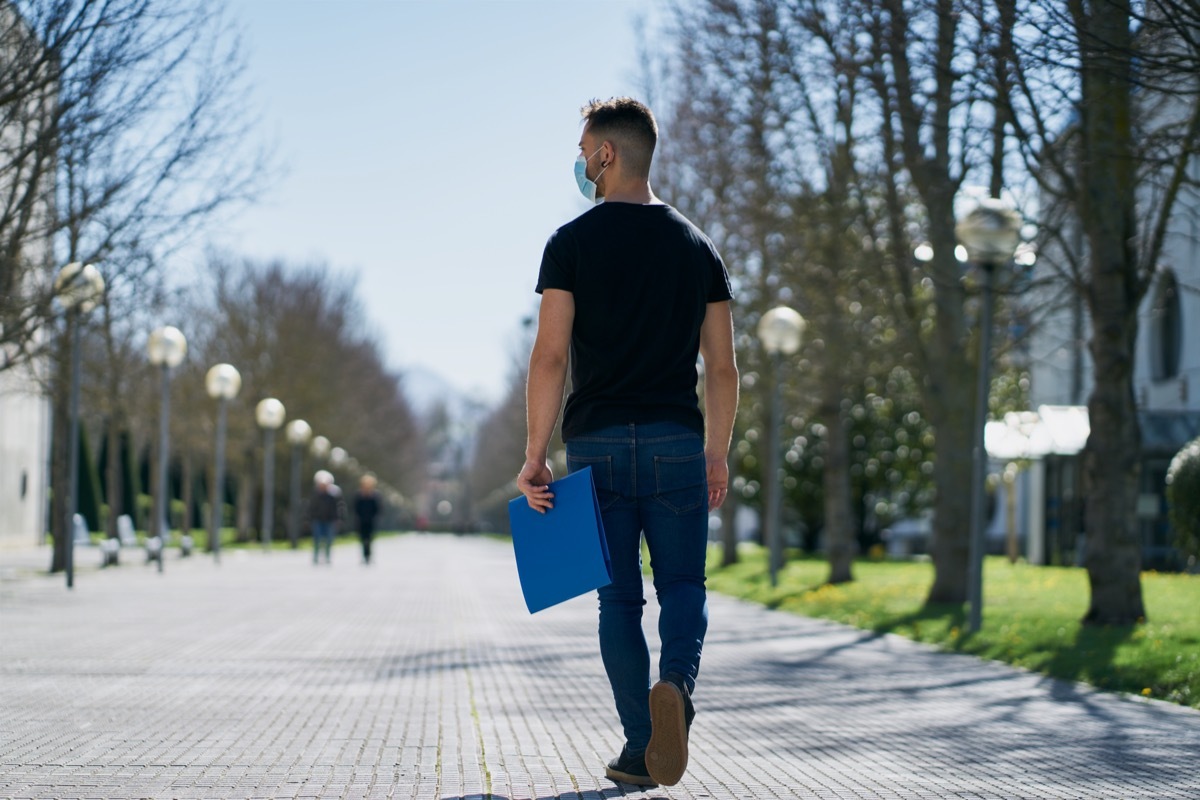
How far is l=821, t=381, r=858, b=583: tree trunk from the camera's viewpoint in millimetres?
22297

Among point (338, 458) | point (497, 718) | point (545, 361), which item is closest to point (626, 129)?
point (545, 361)

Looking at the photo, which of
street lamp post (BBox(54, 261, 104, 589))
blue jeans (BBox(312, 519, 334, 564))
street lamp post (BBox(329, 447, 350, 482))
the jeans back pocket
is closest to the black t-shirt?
the jeans back pocket

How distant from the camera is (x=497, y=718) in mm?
7477

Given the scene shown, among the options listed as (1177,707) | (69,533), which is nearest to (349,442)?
(69,533)

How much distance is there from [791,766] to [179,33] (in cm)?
1171

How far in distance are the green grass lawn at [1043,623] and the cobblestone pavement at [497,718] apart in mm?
406

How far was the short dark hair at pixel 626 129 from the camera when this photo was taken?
5242 millimetres

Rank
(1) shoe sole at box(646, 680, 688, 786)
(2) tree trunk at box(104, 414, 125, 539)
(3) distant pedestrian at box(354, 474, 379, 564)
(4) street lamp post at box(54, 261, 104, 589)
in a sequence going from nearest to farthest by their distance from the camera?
(1) shoe sole at box(646, 680, 688, 786) < (4) street lamp post at box(54, 261, 104, 589) < (2) tree trunk at box(104, 414, 125, 539) < (3) distant pedestrian at box(354, 474, 379, 564)

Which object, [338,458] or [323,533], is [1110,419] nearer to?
[323,533]

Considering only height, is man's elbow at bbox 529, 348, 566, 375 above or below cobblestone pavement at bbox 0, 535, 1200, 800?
above

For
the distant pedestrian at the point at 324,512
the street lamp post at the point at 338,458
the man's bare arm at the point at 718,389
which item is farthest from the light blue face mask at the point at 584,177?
the street lamp post at the point at 338,458

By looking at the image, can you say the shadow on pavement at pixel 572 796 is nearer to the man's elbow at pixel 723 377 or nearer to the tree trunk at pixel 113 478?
the man's elbow at pixel 723 377

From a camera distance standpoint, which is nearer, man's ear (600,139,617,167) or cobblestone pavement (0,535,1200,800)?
man's ear (600,139,617,167)

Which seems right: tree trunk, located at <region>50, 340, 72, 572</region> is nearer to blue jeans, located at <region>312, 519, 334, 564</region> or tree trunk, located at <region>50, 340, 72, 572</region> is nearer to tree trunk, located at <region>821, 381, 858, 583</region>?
blue jeans, located at <region>312, 519, 334, 564</region>
